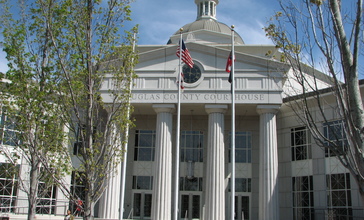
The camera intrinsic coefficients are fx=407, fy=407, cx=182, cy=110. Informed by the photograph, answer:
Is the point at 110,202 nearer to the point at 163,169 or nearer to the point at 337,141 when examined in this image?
the point at 163,169

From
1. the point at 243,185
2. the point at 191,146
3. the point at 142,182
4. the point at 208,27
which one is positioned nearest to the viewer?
the point at 243,185

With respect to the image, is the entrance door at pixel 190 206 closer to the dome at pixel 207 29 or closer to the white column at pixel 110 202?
the white column at pixel 110 202

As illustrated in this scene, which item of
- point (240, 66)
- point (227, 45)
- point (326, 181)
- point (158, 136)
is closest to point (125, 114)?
point (158, 136)

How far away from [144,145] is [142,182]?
2.93 metres

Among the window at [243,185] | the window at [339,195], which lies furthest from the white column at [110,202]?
the window at [339,195]

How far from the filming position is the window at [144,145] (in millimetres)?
32250

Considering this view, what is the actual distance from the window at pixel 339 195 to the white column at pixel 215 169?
6908 mm

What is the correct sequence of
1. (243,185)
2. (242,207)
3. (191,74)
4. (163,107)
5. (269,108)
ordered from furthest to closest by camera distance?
(243,185) → (242,207) → (191,74) → (163,107) → (269,108)

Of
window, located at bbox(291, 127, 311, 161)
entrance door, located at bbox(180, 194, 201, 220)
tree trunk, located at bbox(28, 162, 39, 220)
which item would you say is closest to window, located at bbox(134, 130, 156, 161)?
entrance door, located at bbox(180, 194, 201, 220)

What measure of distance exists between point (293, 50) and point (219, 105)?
17.2m

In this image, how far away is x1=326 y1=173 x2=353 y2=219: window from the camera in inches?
993

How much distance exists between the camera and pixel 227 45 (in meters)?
34.7

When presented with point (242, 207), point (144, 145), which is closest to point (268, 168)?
point (242, 207)

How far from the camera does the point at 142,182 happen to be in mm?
31688
